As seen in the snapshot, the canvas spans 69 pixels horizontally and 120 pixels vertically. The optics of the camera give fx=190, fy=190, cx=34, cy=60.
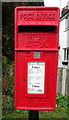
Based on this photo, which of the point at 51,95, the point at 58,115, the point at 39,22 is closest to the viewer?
the point at 39,22

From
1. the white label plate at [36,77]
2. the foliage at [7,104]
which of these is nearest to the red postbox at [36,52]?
the white label plate at [36,77]

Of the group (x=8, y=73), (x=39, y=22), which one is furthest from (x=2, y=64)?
(x=39, y=22)

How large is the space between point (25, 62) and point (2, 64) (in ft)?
6.89

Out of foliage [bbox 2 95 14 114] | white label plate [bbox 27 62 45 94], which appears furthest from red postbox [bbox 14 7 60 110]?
foliage [bbox 2 95 14 114]

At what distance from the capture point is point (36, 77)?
8.50 feet

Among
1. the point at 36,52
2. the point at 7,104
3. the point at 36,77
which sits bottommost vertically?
the point at 7,104

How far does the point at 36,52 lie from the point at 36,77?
1.12ft

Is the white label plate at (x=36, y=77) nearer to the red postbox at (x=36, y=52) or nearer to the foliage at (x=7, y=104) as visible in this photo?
the red postbox at (x=36, y=52)

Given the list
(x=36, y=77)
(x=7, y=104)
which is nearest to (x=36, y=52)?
(x=36, y=77)

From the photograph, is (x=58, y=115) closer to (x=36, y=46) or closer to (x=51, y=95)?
(x=51, y=95)

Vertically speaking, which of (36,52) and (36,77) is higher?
(36,52)

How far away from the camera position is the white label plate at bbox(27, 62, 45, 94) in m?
2.55

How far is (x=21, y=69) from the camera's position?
102 inches

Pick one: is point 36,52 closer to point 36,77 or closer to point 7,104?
point 36,77
